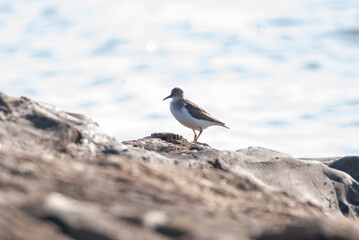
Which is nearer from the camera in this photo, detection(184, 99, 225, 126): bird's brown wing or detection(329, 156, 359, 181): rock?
detection(329, 156, 359, 181): rock

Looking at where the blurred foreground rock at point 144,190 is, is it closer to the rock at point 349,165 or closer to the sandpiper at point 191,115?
the rock at point 349,165

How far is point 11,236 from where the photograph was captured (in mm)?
3760

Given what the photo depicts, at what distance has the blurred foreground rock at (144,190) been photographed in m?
4.04

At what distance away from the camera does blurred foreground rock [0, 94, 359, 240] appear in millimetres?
4043

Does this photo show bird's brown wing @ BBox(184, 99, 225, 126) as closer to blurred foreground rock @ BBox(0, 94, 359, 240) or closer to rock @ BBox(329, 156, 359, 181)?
rock @ BBox(329, 156, 359, 181)

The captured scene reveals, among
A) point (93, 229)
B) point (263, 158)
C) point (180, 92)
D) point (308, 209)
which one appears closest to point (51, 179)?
point (93, 229)

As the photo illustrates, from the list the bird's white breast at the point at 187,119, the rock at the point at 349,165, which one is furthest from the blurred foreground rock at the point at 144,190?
the bird's white breast at the point at 187,119

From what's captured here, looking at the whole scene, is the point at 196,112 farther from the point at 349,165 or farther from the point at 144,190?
the point at 144,190

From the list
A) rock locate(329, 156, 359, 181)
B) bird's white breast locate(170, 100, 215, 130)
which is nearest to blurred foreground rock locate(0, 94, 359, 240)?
rock locate(329, 156, 359, 181)

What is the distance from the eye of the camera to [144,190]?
A: 5.05 metres

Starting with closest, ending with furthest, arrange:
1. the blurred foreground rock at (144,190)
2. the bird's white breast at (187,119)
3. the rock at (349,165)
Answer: the blurred foreground rock at (144,190), the rock at (349,165), the bird's white breast at (187,119)

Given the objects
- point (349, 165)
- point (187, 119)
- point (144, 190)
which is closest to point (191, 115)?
point (187, 119)

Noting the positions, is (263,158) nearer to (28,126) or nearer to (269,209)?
(269,209)

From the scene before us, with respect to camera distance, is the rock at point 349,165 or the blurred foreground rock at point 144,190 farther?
the rock at point 349,165
